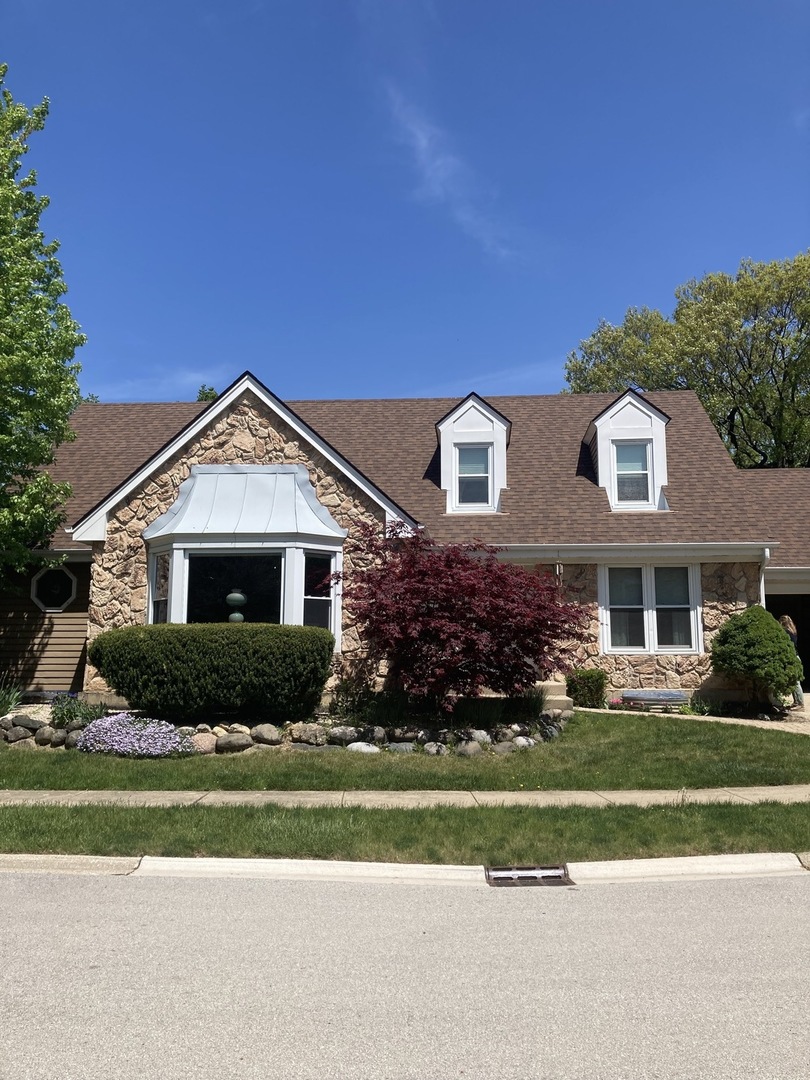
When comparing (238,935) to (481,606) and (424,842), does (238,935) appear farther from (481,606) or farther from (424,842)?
(481,606)

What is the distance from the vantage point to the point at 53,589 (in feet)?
60.3

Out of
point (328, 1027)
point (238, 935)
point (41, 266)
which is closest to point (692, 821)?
point (238, 935)

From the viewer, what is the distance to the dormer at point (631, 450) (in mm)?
19516

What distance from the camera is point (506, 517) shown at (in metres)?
19.2

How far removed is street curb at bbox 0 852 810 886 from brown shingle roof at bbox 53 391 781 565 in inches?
431

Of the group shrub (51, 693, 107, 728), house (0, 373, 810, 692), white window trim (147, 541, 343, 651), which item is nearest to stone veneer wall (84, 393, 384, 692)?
house (0, 373, 810, 692)

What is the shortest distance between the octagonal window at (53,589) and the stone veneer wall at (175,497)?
8.68 feet

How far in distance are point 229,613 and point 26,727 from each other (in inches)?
144

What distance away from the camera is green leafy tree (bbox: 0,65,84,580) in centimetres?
1523

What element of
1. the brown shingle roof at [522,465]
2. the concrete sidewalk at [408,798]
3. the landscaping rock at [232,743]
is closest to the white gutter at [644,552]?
the brown shingle roof at [522,465]

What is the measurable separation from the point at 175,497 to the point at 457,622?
240 inches

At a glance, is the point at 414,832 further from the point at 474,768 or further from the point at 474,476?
the point at 474,476

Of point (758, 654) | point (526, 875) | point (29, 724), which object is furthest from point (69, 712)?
point (758, 654)

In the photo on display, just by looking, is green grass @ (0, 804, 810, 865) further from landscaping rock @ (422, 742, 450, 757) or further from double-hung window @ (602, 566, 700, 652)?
double-hung window @ (602, 566, 700, 652)
